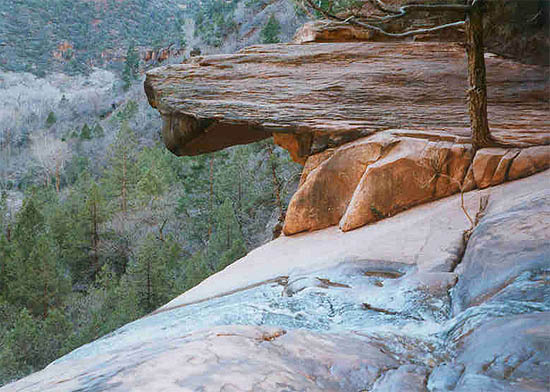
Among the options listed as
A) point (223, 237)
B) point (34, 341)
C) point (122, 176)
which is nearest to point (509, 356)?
point (34, 341)

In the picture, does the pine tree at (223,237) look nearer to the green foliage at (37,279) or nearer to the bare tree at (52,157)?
the green foliage at (37,279)

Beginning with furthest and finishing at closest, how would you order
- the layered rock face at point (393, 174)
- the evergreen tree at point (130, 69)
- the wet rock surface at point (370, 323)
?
1. the evergreen tree at point (130, 69)
2. the layered rock face at point (393, 174)
3. the wet rock surface at point (370, 323)

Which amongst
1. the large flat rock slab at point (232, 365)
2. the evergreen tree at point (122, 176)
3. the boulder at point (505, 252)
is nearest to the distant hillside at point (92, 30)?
the evergreen tree at point (122, 176)

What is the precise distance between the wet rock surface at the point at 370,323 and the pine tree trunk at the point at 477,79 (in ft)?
2.57

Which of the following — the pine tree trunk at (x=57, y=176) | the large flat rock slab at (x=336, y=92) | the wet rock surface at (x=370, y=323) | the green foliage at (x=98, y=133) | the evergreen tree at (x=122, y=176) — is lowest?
the pine tree trunk at (x=57, y=176)

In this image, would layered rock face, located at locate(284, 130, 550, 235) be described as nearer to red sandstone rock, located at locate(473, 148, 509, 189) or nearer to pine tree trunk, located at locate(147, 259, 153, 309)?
red sandstone rock, located at locate(473, 148, 509, 189)

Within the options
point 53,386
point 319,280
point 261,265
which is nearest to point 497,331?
point 319,280

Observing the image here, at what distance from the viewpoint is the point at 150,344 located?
2.67 m

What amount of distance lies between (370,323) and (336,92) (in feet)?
15.3

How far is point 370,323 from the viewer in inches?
123

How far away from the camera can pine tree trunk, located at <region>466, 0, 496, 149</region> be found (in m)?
5.12

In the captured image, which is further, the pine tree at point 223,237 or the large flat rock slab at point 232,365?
the pine tree at point 223,237

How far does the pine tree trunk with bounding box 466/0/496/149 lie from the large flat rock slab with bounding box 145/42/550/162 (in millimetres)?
482

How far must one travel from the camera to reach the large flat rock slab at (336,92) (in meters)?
6.50
